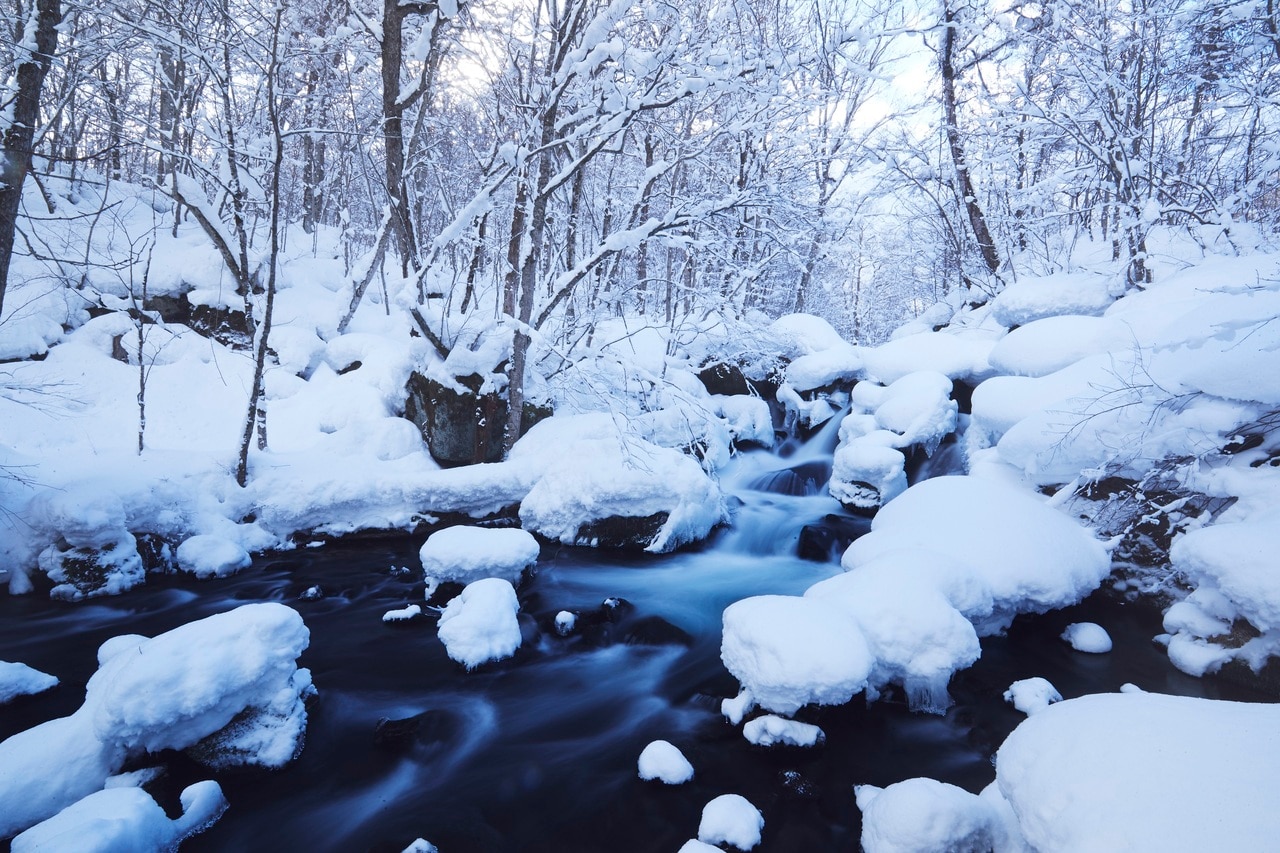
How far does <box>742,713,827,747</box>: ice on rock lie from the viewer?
135 inches

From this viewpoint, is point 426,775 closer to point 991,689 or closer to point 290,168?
point 991,689

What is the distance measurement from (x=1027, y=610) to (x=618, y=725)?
12.2ft

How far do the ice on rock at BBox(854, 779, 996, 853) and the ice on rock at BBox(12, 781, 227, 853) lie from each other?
→ 3.37 m

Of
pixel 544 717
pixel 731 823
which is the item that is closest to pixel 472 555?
pixel 544 717

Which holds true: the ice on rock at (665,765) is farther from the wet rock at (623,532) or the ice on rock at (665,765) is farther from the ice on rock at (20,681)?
the ice on rock at (20,681)

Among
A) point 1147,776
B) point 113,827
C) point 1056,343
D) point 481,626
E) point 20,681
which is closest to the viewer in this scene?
point 1147,776

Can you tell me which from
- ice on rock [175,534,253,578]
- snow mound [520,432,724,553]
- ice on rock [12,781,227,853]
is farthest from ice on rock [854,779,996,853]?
ice on rock [175,534,253,578]

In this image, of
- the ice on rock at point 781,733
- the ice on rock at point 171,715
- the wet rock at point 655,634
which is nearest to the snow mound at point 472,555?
the wet rock at point 655,634

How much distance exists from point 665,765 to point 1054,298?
10.0 metres

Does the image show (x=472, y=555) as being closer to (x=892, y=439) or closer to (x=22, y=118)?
(x=22, y=118)

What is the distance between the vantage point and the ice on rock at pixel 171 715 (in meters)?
2.72

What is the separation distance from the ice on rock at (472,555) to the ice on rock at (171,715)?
1888 mm

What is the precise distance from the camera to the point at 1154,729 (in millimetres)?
2082

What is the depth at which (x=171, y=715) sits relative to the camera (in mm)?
2883
